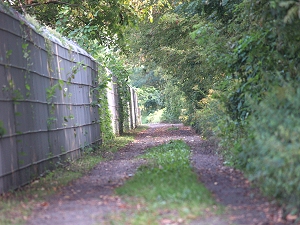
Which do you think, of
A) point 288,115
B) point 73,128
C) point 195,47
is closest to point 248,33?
point 288,115

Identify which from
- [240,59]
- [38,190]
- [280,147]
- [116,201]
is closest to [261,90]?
[240,59]

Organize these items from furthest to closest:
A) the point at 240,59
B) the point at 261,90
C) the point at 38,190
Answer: the point at 240,59, the point at 261,90, the point at 38,190

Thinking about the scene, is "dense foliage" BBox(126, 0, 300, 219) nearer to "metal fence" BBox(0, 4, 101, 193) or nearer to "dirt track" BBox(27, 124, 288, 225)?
"dirt track" BBox(27, 124, 288, 225)

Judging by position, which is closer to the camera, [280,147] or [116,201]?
[280,147]

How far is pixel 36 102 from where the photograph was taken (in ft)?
30.5

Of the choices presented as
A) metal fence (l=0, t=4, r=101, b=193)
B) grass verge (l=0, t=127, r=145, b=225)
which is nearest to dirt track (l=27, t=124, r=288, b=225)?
grass verge (l=0, t=127, r=145, b=225)

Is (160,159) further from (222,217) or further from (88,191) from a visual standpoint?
(222,217)

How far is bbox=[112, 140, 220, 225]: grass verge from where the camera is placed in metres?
5.53

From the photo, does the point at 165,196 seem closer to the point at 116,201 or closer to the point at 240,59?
the point at 116,201

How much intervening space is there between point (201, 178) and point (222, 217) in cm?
274

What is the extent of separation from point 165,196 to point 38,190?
87.2 inches

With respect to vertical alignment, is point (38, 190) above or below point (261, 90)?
below

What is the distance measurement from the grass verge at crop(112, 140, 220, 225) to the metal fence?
1.67 meters

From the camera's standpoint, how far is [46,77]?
10.2 metres
